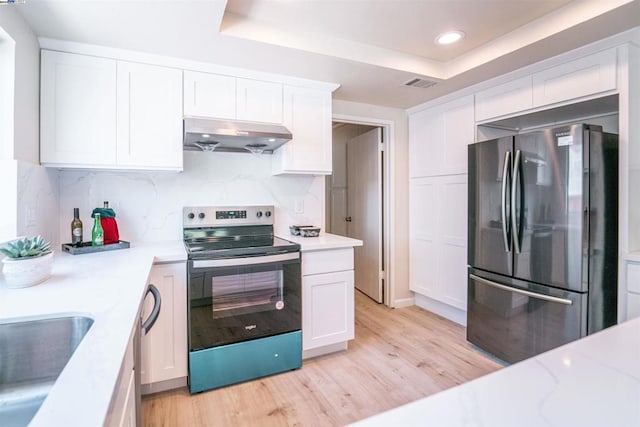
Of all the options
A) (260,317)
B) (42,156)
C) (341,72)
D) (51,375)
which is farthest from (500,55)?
(42,156)

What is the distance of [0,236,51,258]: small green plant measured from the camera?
1.19 metres

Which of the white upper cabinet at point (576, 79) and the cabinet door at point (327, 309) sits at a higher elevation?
the white upper cabinet at point (576, 79)

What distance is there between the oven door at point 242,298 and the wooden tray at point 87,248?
571mm

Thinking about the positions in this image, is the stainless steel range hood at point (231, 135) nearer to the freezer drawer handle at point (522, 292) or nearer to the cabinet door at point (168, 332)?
the cabinet door at point (168, 332)

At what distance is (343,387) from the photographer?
2.06 m

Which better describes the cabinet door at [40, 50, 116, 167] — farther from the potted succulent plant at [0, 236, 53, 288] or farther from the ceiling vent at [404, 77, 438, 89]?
the ceiling vent at [404, 77, 438, 89]

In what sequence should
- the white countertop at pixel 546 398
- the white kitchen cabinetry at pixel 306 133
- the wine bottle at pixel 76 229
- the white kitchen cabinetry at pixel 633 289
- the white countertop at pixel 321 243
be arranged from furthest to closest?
the white kitchen cabinetry at pixel 306 133 → the white countertop at pixel 321 243 → the wine bottle at pixel 76 229 → the white kitchen cabinetry at pixel 633 289 → the white countertop at pixel 546 398

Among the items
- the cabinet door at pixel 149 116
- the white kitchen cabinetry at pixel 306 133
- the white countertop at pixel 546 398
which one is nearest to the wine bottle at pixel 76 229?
the cabinet door at pixel 149 116

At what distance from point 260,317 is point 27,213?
1.42 metres

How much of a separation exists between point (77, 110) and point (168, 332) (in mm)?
1510

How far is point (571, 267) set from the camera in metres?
1.90

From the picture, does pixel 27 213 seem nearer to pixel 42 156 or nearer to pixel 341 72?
pixel 42 156

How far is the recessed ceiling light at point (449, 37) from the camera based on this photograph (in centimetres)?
217

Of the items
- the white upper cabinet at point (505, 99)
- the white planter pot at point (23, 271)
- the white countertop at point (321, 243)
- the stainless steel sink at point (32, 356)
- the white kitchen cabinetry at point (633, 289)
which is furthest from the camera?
the white upper cabinet at point (505, 99)
